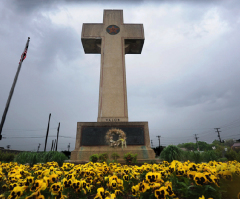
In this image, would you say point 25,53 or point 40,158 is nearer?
point 40,158

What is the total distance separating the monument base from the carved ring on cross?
1327cm

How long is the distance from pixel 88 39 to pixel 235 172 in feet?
66.4

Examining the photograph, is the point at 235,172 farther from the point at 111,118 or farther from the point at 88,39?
the point at 88,39

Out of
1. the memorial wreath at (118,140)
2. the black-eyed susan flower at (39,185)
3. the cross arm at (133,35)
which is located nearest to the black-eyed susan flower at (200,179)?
the black-eyed susan flower at (39,185)

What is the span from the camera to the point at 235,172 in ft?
9.62

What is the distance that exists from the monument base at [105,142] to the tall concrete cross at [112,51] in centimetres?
227

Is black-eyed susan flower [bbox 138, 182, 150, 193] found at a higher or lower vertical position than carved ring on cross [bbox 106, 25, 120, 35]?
lower

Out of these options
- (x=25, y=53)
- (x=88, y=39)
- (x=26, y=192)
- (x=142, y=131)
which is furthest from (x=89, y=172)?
(x=88, y=39)

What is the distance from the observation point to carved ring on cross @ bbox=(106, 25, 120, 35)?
19.7 m

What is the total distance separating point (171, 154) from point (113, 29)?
1750 centimetres

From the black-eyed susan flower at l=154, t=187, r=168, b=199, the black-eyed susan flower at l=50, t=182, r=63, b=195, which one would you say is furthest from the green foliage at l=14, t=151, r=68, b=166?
the black-eyed susan flower at l=154, t=187, r=168, b=199

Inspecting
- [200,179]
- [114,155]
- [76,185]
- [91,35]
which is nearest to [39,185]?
[76,185]

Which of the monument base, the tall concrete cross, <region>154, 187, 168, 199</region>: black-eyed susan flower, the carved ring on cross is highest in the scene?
the carved ring on cross

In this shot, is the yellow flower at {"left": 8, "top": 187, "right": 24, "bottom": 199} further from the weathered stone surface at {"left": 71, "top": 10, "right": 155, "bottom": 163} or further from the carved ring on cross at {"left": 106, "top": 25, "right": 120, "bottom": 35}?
the carved ring on cross at {"left": 106, "top": 25, "right": 120, "bottom": 35}
